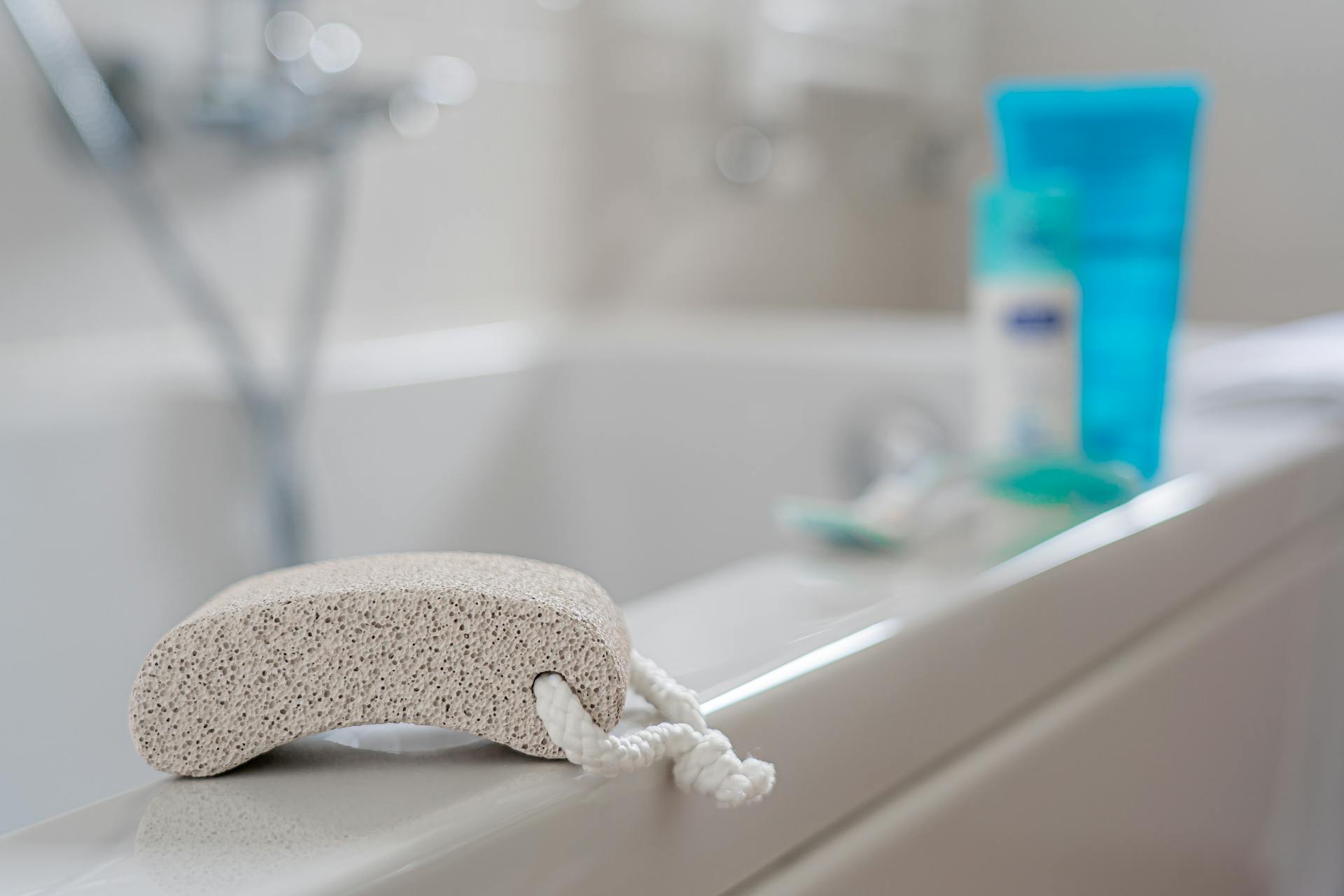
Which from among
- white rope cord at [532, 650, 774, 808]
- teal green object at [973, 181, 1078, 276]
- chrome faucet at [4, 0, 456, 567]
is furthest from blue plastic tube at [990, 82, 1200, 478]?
chrome faucet at [4, 0, 456, 567]

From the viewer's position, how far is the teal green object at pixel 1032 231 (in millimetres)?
545

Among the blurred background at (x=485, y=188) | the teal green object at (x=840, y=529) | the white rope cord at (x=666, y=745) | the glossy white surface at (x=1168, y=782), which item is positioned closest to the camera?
the white rope cord at (x=666, y=745)

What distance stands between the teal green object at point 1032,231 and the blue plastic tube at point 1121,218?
0.07 feet

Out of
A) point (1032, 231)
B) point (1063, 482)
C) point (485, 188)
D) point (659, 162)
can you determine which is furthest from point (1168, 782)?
point (659, 162)

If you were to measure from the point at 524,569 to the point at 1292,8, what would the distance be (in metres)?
1.89

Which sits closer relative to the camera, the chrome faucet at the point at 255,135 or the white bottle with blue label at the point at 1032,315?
the white bottle with blue label at the point at 1032,315

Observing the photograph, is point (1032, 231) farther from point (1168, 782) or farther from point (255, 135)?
point (255, 135)

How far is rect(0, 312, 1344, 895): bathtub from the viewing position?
10.4 inches

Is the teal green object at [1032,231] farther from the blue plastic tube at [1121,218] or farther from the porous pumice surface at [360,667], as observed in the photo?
the porous pumice surface at [360,667]

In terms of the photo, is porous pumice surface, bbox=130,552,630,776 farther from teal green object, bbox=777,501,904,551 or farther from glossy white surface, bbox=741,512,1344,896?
→ teal green object, bbox=777,501,904,551

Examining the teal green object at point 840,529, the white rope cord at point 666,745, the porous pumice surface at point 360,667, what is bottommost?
the teal green object at point 840,529

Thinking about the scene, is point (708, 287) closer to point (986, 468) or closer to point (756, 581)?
point (986, 468)

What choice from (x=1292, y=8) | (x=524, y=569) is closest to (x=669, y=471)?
(x=524, y=569)

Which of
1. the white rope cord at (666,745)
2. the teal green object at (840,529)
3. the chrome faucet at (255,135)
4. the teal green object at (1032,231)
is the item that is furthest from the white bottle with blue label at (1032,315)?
the chrome faucet at (255,135)
